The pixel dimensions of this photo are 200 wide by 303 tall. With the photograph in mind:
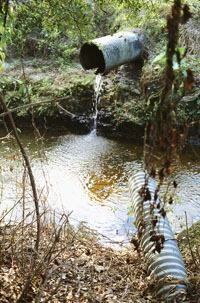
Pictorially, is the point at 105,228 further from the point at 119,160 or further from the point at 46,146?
the point at 46,146

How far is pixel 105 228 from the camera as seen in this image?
14.6 feet

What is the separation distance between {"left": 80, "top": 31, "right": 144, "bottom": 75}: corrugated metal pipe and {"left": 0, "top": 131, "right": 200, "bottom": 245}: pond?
82.8 inches

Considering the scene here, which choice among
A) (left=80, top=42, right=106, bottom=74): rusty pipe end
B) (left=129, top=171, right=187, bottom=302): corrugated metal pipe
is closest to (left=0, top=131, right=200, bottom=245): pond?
(left=129, top=171, right=187, bottom=302): corrugated metal pipe

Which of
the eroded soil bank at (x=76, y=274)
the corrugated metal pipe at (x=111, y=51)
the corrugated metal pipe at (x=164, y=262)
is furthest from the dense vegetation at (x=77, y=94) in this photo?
the corrugated metal pipe at (x=111, y=51)

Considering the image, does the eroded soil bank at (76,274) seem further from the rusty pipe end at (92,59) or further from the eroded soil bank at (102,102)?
the rusty pipe end at (92,59)

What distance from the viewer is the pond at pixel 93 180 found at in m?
4.64

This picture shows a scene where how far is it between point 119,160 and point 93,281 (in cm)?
410

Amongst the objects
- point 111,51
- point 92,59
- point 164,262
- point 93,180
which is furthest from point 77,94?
point 164,262

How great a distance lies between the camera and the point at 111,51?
7504mm

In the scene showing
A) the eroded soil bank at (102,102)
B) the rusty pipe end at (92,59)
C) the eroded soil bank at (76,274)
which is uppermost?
the rusty pipe end at (92,59)

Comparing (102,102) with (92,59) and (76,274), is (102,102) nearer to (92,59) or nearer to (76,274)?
(92,59)

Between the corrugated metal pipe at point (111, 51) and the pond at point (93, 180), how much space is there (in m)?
2.10

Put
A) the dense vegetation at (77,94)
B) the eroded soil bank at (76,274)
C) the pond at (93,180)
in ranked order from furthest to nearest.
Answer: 1. the pond at (93,180)
2. the eroded soil bank at (76,274)
3. the dense vegetation at (77,94)

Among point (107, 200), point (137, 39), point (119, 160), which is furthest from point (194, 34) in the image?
point (107, 200)
